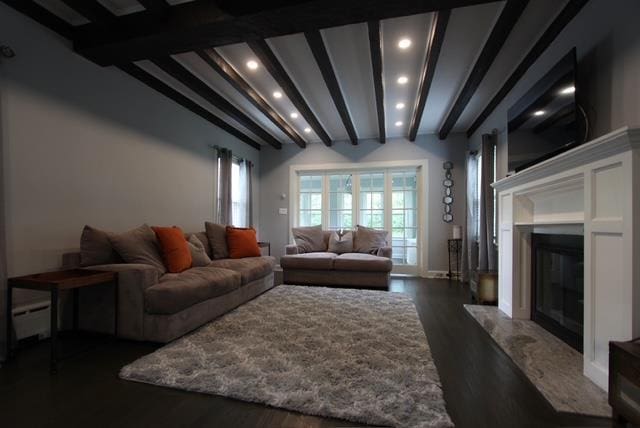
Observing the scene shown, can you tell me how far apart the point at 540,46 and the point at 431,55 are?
3.11 ft

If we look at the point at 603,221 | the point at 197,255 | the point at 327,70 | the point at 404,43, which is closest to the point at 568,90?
the point at 603,221

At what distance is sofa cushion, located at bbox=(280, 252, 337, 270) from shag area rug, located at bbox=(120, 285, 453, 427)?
1375 millimetres

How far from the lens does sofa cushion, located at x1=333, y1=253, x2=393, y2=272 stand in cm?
407

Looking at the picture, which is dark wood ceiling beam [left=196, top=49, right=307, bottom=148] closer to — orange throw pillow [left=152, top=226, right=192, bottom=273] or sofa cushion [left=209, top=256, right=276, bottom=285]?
orange throw pillow [left=152, top=226, right=192, bottom=273]

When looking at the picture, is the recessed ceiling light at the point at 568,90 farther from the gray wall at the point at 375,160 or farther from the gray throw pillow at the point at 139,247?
the gray throw pillow at the point at 139,247

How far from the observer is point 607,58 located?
1.83m

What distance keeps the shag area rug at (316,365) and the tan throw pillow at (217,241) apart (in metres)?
1.18

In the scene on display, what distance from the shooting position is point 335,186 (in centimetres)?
582

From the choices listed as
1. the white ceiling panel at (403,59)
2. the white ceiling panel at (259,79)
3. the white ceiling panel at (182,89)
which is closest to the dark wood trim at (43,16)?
the white ceiling panel at (182,89)

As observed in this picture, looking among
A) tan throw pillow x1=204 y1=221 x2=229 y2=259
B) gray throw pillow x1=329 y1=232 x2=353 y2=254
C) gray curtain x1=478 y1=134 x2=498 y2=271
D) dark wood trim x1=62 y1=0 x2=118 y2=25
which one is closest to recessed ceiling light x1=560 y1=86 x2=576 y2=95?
gray curtain x1=478 y1=134 x2=498 y2=271

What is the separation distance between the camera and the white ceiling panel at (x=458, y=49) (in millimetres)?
2229

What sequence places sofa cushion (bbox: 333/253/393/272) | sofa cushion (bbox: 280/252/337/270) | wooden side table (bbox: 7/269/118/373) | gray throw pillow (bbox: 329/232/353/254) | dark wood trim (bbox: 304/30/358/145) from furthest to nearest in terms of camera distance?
gray throw pillow (bbox: 329/232/353/254), sofa cushion (bbox: 280/252/337/270), sofa cushion (bbox: 333/253/393/272), dark wood trim (bbox: 304/30/358/145), wooden side table (bbox: 7/269/118/373)

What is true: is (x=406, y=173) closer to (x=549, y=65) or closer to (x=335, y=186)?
(x=335, y=186)

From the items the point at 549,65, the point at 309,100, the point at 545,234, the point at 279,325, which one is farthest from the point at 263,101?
the point at 545,234
